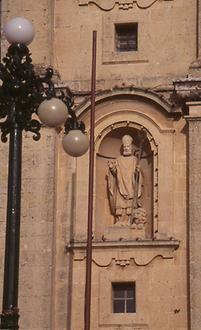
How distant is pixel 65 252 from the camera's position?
72.1 feet

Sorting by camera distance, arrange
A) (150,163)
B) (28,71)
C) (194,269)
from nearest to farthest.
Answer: (28,71) → (194,269) → (150,163)

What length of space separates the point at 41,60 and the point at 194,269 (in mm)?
5789

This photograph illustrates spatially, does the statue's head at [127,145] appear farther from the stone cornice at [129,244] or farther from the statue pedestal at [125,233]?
the stone cornice at [129,244]

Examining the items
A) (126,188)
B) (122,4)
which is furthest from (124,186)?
(122,4)

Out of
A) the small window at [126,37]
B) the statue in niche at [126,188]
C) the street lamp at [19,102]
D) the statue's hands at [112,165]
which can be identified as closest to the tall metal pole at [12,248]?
the street lamp at [19,102]

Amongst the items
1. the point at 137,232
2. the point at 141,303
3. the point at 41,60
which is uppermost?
the point at 41,60

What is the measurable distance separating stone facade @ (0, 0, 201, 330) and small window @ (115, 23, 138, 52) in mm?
193

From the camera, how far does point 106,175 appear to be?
2273 centimetres

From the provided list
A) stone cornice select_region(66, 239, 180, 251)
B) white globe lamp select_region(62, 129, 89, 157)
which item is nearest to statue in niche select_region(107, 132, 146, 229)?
stone cornice select_region(66, 239, 180, 251)

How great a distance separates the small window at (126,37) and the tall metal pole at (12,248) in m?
10.4

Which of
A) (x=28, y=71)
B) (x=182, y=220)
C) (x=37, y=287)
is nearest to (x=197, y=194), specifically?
(x=182, y=220)

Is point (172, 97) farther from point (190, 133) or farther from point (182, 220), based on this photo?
point (182, 220)

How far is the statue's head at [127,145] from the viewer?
2259cm

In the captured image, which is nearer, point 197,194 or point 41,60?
point 197,194
